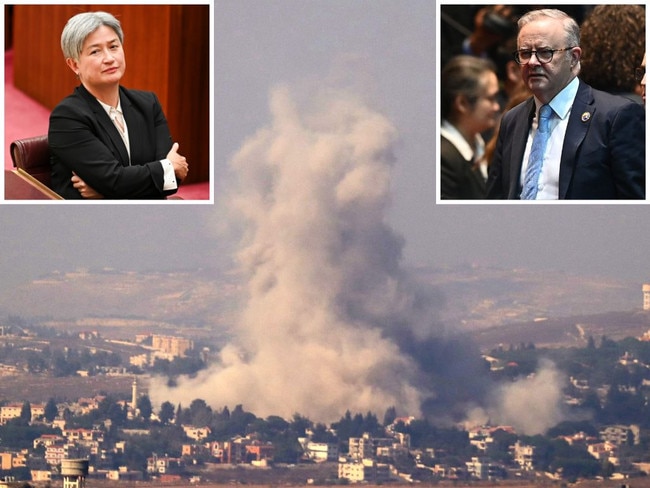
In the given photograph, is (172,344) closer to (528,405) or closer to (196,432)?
(196,432)

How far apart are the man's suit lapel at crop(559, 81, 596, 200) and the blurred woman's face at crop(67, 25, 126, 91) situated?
1803 millimetres

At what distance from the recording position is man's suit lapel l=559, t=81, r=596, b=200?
16.3ft

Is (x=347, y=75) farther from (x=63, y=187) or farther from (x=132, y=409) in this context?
(x=132, y=409)

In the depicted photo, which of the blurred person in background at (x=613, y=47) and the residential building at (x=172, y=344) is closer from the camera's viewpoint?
the blurred person in background at (x=613, y=47)

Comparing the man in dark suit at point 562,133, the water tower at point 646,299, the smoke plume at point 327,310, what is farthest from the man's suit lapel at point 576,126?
the smoke plume at point 327,310

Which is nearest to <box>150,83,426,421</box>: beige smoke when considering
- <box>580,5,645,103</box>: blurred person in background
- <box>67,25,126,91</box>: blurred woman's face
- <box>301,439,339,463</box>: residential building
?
<box>301,439,339,463</box>: residential building

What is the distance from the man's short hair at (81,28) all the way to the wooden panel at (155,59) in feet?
0.11

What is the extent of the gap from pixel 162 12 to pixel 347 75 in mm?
788

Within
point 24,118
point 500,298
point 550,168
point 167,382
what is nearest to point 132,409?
point 167,382

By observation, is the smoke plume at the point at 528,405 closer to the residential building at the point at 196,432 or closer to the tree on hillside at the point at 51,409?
the residential building at the point at 196,432

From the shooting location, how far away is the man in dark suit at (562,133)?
495 cm

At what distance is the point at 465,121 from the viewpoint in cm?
505

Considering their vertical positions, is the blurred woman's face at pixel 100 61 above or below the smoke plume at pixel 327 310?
above

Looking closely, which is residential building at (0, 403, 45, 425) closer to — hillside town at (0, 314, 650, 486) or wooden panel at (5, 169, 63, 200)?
hillside town at (0, 314, 650, 486)
